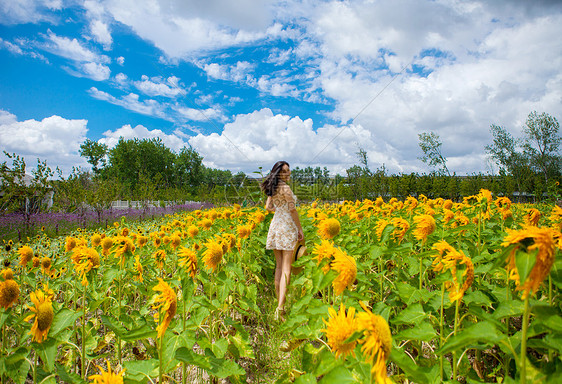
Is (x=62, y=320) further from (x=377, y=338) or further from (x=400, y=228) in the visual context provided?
(x=400, y=228)

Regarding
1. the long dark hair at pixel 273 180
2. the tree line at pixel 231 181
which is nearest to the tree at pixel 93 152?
the tree line at pixel 231 181

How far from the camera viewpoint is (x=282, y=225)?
4.28 metres

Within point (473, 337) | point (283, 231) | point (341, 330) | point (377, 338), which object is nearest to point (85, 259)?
point (341, 330)

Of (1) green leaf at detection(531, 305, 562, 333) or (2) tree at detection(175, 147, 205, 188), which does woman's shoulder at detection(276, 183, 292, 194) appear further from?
(2) tree at detection(175, 147, 205, 188)

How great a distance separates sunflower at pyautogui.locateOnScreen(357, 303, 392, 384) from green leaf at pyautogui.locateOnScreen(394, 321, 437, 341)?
0.45 metres

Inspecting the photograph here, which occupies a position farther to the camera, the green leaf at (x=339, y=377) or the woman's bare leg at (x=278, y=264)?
the woman's bare leg at (x=278, y=264)

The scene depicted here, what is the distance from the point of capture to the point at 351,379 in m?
0.95

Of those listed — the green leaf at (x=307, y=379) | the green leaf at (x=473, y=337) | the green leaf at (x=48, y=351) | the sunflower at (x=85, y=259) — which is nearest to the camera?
the green leaf at (x=473, y=337)

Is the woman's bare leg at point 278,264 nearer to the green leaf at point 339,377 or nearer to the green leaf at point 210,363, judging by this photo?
the green leaf at point 210,363

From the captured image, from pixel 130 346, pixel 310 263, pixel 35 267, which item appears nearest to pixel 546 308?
pixel 310 263

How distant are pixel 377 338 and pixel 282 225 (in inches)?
138

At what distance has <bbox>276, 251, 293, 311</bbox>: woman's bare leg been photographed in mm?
3896

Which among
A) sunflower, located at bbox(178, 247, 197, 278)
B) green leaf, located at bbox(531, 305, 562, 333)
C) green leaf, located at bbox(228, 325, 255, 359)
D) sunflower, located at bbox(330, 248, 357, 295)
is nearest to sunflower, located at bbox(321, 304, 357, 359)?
sunflower, located at bbox(330, 248, 357, 295)

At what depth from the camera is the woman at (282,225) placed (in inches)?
164
